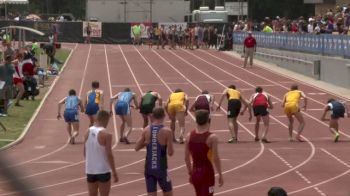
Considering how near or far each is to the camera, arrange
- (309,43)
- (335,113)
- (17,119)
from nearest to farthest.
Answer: (335,113) → (17,119) → (309,43)

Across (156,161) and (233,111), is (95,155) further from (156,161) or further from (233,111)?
(233,111)

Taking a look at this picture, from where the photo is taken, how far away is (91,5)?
76.7 m

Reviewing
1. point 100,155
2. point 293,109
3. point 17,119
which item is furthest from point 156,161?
point 17,119

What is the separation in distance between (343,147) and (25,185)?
59.1ft

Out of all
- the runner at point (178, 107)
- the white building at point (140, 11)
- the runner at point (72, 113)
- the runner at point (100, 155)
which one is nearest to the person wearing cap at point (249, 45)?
the runner at point (178, 107)

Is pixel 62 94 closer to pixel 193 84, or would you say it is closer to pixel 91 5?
pixel 193 84

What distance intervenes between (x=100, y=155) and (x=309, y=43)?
98.6 feet

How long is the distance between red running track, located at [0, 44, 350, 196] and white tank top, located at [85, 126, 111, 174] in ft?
3.94

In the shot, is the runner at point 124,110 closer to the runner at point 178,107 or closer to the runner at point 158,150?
the runner at point 178,107

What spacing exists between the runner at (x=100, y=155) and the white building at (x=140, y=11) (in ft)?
216

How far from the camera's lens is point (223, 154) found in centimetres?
1959

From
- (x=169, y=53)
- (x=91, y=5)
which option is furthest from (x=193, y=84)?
(x=91, y=5)

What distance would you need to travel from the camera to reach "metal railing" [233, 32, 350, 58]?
33.9 metres

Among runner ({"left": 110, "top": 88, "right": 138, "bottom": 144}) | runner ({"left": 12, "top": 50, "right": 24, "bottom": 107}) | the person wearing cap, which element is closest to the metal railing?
the person wearing cap
